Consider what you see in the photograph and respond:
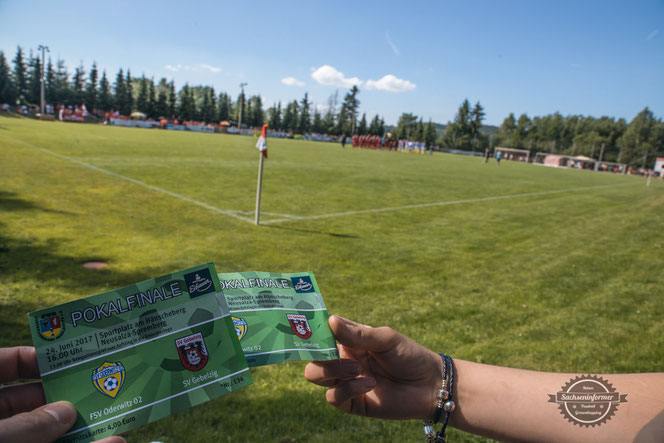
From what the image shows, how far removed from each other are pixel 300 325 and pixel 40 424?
0.75 meters

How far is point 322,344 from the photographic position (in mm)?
1368

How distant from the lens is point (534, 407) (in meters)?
1.68

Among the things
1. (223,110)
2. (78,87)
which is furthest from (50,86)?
(223,110)

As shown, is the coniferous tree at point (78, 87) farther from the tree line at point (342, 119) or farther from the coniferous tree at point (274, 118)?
the coniferous tree at point (274, 118)

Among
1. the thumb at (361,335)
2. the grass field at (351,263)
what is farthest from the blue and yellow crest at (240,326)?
the grass field at (351,263)

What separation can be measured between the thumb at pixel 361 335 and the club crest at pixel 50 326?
0.84 meters

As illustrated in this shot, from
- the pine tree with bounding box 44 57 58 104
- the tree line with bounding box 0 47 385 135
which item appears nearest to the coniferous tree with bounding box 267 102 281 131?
the tree line with bounding box 0 47 385 135

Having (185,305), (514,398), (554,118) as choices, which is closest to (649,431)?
(514,398)

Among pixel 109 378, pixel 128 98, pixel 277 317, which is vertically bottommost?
pixel 109 378

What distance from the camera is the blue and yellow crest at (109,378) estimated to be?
1062 mm

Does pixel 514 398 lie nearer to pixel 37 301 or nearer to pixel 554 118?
pixel 37 301

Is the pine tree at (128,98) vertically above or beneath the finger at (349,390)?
above

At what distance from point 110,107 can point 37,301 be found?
89.7m

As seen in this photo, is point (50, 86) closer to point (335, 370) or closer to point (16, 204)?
point (16, 204)
